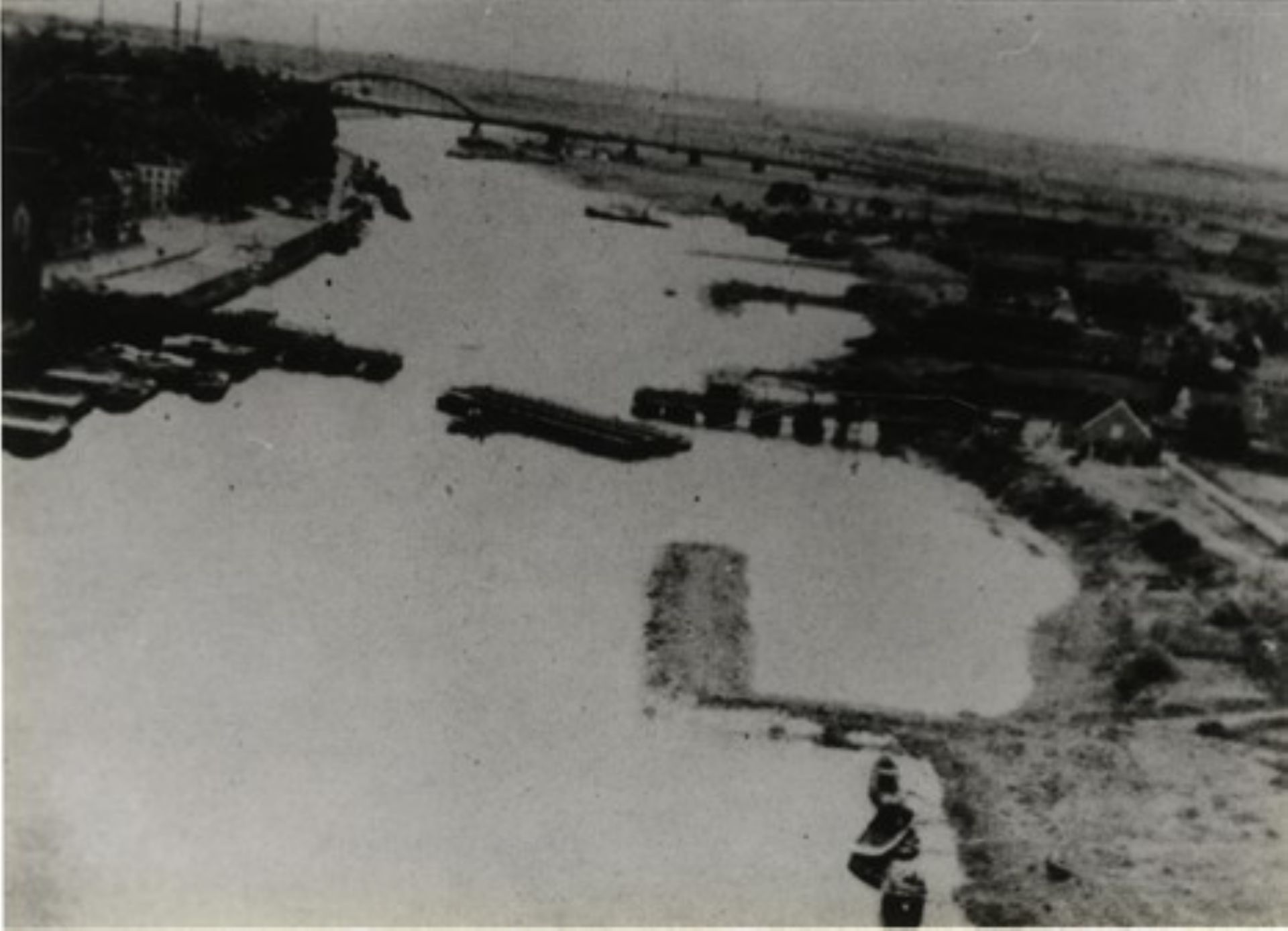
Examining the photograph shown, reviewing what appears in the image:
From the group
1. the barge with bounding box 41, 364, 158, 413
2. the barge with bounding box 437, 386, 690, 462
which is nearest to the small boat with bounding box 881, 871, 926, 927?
the barge with bounding box 437, 386, 690, 462

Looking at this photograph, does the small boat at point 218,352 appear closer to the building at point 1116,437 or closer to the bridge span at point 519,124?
the bridge span at point 519,124

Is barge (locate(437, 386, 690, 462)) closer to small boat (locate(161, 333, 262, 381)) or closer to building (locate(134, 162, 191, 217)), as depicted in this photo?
small boat (locate(161, 333, 262, 381))

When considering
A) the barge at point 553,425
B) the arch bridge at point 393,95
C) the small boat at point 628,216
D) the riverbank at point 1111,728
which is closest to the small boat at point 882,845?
the riverbank at point 1111,728

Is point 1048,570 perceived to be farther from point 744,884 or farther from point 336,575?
point 336,575

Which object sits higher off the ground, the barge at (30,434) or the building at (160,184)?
the building at (160,184)

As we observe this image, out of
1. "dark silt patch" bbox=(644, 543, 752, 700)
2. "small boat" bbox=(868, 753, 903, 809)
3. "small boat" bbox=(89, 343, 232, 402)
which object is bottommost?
"small boat" bbox=(868, 753, 903, 809)

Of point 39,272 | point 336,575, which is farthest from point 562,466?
point 39,272

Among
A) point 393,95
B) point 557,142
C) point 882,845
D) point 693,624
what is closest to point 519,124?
point 557,142
